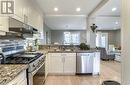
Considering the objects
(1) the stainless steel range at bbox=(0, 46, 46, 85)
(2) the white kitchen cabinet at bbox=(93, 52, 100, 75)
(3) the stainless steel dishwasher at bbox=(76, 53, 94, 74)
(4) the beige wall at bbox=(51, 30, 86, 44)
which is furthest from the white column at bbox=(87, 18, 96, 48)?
(4) the beige wall at bbox=(51, 30, 86, 44)

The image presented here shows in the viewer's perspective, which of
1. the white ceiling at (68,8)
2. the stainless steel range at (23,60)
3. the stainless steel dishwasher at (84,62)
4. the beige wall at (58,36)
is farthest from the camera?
the beige wall at (58,36)

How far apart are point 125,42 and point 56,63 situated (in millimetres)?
4605

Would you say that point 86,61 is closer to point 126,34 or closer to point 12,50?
point 12,50

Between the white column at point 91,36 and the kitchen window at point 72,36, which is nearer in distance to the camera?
the white column at point 91,36

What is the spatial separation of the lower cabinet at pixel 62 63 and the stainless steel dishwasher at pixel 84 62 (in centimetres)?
14

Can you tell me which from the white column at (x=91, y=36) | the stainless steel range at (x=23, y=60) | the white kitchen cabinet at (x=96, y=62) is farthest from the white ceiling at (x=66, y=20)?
the stainless steel range at (x=23, y=60)

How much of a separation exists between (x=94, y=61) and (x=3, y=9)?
4272mm

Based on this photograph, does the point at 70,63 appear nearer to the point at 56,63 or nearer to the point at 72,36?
the point at 56,63

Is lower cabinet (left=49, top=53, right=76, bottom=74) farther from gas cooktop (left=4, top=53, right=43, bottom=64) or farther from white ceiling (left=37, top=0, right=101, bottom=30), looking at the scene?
gas cooktop (left=4, top=53, right=43, bottom=64)

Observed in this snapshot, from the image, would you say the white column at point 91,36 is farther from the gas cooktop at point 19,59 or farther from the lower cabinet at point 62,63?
the gas cooktop at point 19,59

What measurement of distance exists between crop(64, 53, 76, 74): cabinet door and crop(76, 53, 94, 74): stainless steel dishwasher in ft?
0.37

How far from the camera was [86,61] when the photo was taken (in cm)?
620

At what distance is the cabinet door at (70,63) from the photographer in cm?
621

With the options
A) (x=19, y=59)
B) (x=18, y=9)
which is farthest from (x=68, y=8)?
(x=19, y=59)
